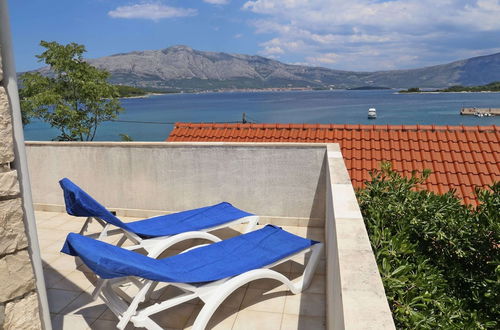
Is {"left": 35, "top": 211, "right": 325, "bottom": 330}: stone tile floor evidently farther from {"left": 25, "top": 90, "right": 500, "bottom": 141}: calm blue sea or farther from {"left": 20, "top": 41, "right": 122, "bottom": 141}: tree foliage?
{"left": 25, "top": 90, "right": 500, "bottom": 141}: calm blue sea

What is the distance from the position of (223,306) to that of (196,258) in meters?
0.50

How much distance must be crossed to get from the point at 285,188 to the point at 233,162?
838 mm

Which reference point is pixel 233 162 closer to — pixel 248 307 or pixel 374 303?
pixel 248 307

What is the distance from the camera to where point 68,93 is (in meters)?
11.6

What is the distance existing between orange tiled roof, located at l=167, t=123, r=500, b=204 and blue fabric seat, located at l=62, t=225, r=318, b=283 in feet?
8.99

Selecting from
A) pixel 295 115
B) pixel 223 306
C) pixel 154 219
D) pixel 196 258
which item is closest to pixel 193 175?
pixel 154 219

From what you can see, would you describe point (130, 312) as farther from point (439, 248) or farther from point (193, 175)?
point (193, 175)

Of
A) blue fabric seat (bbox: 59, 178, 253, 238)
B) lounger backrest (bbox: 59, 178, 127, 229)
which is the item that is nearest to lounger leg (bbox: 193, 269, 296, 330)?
blue fabric seat (bbox: 59, 178, 253, 238)

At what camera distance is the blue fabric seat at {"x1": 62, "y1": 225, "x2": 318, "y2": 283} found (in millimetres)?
2594

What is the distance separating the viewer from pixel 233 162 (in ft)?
18.2

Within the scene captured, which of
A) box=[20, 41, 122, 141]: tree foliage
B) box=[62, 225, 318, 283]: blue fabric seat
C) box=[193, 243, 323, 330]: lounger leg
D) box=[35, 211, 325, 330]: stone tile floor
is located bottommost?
box=[35, 211, 325, 330]: stone tile floor

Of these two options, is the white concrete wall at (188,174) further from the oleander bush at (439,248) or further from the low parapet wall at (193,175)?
the oleander bush at (439,248)

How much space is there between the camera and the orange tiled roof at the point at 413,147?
6148 millimetres

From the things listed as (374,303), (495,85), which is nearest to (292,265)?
(374,303)
